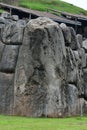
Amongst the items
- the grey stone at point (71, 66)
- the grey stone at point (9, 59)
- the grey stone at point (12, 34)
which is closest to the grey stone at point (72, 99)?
the grey stone at point (71, 66)

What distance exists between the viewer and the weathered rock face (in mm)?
22469

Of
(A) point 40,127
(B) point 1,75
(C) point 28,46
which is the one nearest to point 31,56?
(C) point 28,46

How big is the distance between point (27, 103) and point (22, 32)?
3294 mm

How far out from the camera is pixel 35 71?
73.6ft

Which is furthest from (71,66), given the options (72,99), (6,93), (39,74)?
(6,93)

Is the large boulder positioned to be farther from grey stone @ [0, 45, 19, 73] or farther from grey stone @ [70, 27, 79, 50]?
grey stone @ [70, 27, 79, 50]

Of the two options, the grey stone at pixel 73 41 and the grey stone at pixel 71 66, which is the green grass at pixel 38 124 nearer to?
the grey stone at pixel 71 66

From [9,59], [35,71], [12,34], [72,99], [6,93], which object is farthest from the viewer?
[72,99]

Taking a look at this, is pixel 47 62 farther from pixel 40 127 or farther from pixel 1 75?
pixel 40 127

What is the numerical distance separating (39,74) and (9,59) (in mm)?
1921

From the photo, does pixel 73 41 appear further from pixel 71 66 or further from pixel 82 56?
pixel 71 66

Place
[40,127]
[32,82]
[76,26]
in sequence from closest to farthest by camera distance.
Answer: [40,127] → [32,82] → [76,26]

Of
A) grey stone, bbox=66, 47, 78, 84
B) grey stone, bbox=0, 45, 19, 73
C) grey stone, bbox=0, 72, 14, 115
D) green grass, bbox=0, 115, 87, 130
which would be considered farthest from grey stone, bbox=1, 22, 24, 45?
green grass, bbox=0, 115, 87, 130

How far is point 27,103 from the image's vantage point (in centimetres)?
2255
